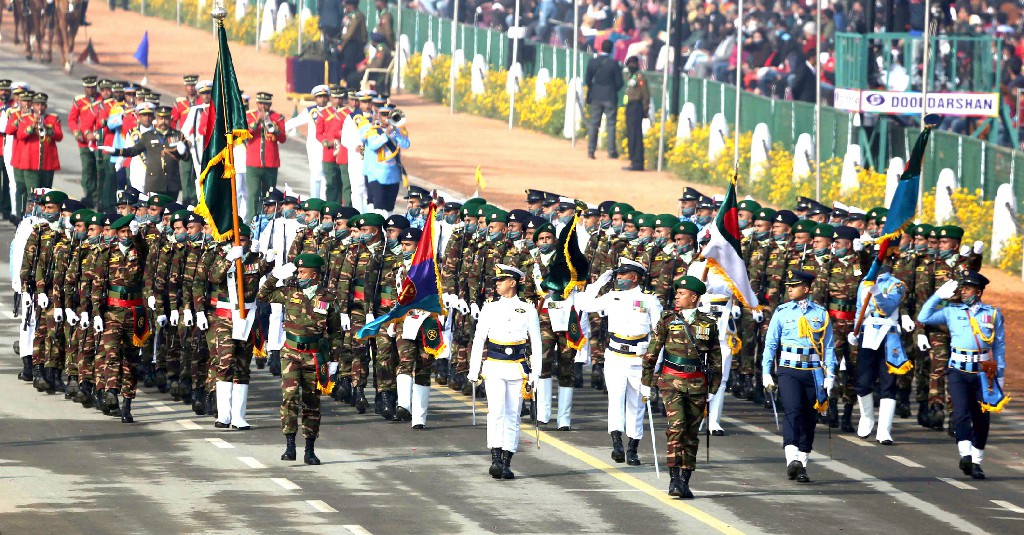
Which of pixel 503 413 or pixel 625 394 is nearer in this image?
pixel 503 413

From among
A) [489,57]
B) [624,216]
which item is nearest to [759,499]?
[624,216]

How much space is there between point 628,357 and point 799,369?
5.14ft

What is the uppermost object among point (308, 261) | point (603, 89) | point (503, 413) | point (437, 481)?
point (603, 89)

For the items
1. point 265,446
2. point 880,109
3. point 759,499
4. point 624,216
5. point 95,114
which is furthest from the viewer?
point 880,109

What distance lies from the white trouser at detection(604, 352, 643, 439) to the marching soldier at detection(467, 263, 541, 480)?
89cm

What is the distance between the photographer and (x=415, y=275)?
69.6 ft

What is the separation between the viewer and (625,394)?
777 inches

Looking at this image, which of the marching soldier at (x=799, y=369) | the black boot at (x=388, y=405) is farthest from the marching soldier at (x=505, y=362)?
the black boot at (x=388, y=405)

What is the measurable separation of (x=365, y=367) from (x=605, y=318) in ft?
9.11

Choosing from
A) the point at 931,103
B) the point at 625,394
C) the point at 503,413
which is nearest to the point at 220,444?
the point at 503,413

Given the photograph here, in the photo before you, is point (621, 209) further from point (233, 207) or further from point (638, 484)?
point (638, 484)

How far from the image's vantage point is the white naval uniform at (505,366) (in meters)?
18.8

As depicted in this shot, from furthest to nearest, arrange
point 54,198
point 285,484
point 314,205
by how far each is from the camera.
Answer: point 314,205
point 54,198
point 285,484

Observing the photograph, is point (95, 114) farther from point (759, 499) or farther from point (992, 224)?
point (759, 499)
